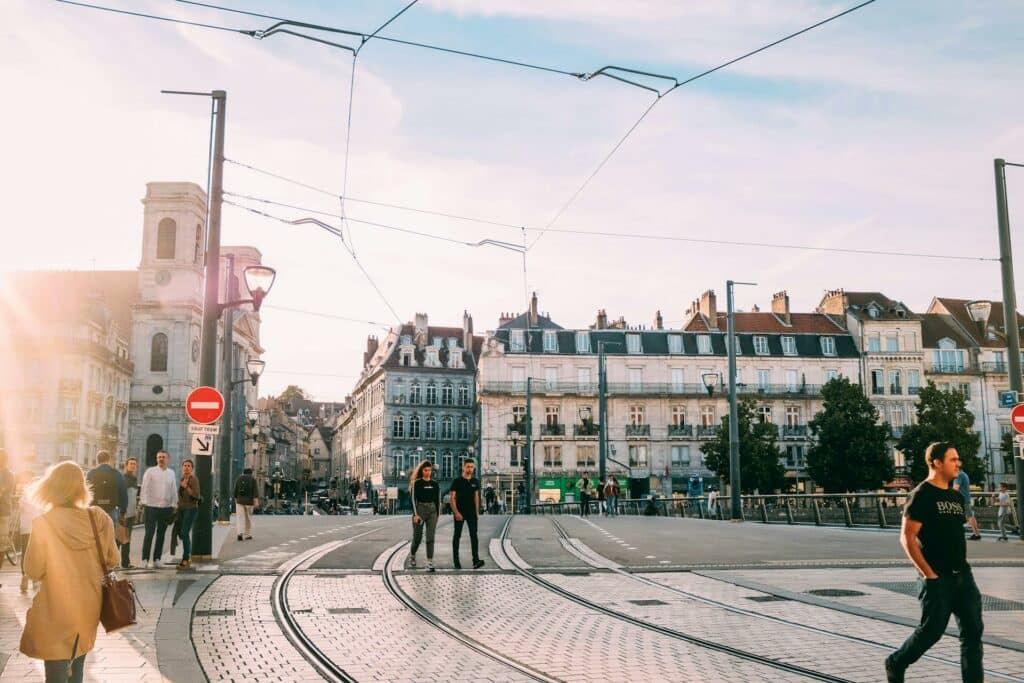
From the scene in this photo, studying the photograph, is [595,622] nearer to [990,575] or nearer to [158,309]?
[990,575]

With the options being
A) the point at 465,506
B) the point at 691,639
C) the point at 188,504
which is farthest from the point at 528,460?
the point at 691,639

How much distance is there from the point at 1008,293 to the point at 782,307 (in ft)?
201

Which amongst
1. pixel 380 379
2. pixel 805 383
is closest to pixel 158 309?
pixel 380 379

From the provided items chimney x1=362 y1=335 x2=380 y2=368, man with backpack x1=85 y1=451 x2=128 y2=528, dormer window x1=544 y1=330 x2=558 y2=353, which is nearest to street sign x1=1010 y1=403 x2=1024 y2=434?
man with backpack x1=85 y1=451 x2=128 y2=528

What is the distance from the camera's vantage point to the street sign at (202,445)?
14.8m

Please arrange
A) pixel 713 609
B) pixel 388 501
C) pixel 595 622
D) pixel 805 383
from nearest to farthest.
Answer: pixel 595 622 < pixel 713 609 < pixel 805 383 < pixel 388 501

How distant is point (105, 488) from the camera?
44.6ft

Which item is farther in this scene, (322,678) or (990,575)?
(990,575)

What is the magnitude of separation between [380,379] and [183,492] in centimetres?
7645

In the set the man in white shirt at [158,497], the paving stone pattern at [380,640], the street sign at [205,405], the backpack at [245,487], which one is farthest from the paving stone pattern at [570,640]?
the backpack at [245,487]

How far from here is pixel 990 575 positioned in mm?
14523

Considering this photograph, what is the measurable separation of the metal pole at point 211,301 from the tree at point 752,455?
52.4 m

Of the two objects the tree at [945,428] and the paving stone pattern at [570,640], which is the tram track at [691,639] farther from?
the tree at [945,428]

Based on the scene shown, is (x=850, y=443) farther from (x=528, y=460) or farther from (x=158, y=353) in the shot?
(x=158, y=353)
